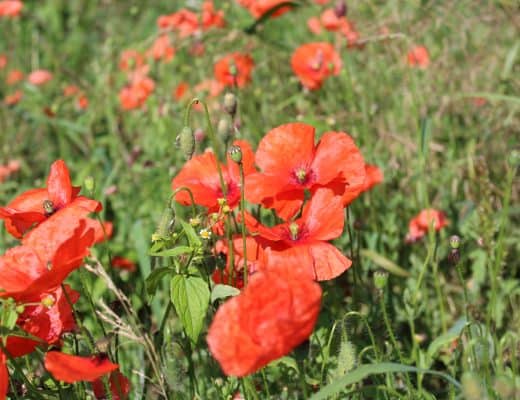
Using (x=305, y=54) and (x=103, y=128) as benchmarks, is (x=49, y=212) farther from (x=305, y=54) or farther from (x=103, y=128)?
(x=103, y=128)

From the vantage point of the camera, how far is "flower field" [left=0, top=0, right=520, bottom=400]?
4.88 ft

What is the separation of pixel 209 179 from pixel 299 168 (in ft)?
0.82

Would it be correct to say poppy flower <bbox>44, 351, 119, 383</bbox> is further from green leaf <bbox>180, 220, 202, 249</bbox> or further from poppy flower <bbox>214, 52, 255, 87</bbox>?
poppy flower <bbox>214, 52, 255, 87</bbox>

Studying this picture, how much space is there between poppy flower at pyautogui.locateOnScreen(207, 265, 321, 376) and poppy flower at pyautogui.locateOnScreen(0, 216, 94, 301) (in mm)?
365

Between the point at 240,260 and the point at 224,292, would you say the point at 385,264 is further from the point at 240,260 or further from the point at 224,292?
the point at 224,292

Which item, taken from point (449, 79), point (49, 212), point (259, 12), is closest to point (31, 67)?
point (259, 12)

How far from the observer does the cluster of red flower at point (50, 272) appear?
1.36 meters

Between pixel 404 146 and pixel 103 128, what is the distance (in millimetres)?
1907

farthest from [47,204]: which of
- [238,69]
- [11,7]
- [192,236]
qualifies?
[11,7]

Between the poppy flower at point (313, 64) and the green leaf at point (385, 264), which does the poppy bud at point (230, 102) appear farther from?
the poppy flower at point (313, 64)

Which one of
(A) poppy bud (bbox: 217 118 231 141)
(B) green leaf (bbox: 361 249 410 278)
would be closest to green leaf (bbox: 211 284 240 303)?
(A) poppy bud (bbox: 217 118 231 141)

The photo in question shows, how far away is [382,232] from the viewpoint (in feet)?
9.09

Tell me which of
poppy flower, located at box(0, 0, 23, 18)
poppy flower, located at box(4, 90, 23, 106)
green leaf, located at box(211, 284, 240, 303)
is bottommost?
poppy flower, located at box(4, 90, 23, 106)

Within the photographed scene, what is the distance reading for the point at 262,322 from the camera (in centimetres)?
115
